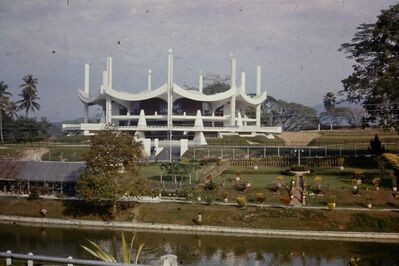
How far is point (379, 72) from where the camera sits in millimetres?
37875

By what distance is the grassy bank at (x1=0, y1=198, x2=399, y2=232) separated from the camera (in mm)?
27891

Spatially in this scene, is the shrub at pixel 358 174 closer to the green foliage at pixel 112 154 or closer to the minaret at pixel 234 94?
the green foliage at pixel 112 154

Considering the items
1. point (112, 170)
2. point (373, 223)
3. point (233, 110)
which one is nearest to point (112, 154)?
point (112, 170)

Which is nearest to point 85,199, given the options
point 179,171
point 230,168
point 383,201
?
point 179,171

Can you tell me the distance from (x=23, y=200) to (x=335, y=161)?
2298 cm

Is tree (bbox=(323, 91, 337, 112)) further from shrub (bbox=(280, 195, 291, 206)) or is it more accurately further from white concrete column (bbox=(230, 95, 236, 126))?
shrub (bbox=(280, 195, 291, 206))

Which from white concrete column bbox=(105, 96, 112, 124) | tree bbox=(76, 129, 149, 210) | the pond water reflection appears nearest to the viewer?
the pond water reflection

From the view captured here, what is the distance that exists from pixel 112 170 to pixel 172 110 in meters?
42.1

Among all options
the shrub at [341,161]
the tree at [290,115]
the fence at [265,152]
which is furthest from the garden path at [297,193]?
the tree at [290,115]

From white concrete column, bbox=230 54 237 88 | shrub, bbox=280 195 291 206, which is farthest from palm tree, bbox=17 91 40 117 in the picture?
shrub, bbox=280 195 291 206

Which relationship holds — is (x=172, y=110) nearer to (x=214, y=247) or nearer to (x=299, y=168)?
(x=299, y=168)

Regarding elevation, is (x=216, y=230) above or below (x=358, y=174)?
below

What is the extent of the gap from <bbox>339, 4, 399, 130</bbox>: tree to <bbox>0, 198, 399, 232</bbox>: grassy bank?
10749 mm

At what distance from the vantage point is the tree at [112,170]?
29.5m
